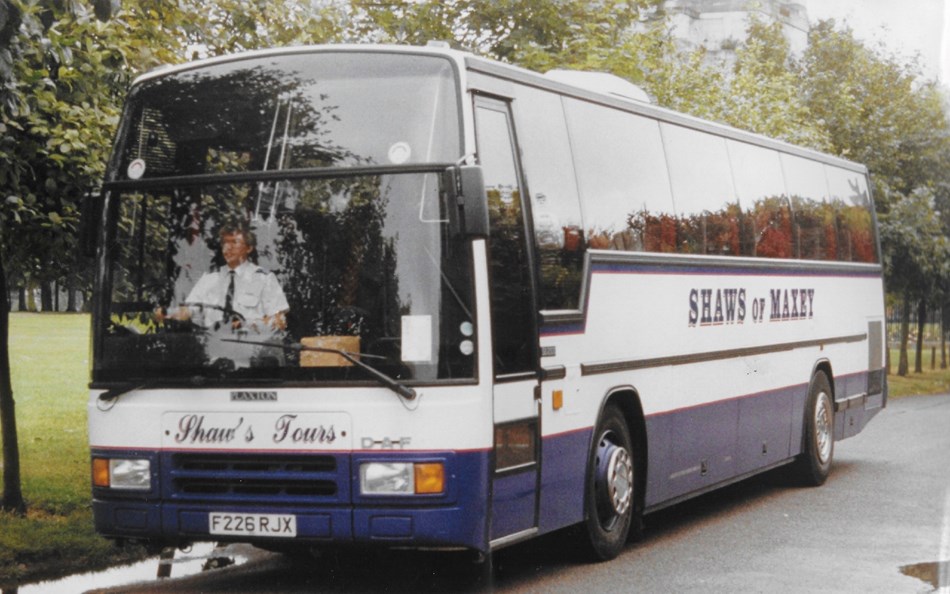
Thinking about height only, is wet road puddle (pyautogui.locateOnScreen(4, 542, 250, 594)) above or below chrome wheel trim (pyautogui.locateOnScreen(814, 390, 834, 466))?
below

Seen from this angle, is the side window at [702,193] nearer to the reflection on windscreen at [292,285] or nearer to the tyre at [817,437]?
the tyre at [817,437]

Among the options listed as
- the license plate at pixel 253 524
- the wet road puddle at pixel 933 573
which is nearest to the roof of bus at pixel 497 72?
the license plate at pixel 253 524

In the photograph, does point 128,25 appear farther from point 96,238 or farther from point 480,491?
point 480,491

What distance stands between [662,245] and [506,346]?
3.16 metres

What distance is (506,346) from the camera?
8.60 m

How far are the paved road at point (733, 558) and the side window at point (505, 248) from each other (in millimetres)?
1568

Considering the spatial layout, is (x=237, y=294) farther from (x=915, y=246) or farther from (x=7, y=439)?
(x=915, y=246)

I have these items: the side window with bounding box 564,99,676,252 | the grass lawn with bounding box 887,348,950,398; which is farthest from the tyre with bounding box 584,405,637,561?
the grass lawn with bounding box 887,348,950,398

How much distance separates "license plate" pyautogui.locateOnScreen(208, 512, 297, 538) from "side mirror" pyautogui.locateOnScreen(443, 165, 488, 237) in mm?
1836

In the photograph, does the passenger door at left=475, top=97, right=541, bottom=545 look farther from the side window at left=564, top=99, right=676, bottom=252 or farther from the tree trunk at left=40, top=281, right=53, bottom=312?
the tree trunk at left=40, top=281, right=53, bottom=312

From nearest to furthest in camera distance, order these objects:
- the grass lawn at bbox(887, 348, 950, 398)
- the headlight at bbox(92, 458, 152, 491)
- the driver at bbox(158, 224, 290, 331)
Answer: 1. the driver at bbox(158, 224, 290, 331)
2. the headlight at bbox(92, 458, 152, 491)
3. the grass lawn at bbox(887, 348, 950, 398)

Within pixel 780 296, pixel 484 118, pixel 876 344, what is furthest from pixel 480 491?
pixel 876 344

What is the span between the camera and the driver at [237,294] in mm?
8398

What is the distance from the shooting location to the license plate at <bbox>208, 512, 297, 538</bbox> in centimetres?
828
